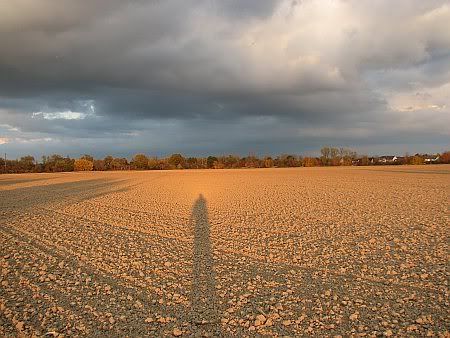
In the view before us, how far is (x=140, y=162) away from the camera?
114 metres

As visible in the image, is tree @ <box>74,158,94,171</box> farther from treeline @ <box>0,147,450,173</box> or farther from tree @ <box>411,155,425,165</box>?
tree @ <box>411,155,425,165</box>

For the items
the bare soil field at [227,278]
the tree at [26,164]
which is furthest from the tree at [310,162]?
the bare soil field at [227,278]

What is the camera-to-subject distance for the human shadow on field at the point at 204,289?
18.3 ft

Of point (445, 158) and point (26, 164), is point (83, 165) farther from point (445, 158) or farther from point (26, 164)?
point (445, 158)

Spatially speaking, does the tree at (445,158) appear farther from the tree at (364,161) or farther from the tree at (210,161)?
the tree at (210,161)

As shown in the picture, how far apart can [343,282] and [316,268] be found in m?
1.05

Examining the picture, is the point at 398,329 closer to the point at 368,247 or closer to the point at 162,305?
the point at 162,305

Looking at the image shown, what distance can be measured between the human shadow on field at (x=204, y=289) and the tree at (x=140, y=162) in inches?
4083

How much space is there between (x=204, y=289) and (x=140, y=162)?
110 meters

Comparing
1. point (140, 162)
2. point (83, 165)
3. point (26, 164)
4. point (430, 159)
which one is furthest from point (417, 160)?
point (26, 164)

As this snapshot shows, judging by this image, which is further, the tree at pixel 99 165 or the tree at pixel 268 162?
the tree at pixel 268 162

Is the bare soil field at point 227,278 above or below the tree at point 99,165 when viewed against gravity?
below

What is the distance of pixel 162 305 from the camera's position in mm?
6270

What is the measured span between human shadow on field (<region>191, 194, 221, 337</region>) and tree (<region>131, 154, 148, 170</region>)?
104 metres
